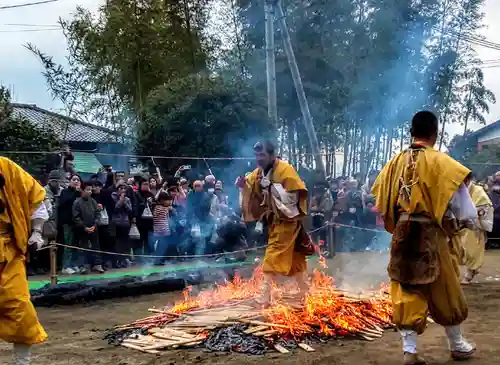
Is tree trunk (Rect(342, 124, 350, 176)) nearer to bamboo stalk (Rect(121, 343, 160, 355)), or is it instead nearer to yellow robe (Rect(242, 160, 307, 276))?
yellow robe (Rect(242, 160, 307, 276))

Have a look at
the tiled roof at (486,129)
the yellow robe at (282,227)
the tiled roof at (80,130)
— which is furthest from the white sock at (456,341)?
the tiled roof at (486,129)

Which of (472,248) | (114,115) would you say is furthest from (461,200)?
(114,115)

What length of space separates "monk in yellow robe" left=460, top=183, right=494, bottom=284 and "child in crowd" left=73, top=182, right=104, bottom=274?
5.96 metres

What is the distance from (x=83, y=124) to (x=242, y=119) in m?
6.33

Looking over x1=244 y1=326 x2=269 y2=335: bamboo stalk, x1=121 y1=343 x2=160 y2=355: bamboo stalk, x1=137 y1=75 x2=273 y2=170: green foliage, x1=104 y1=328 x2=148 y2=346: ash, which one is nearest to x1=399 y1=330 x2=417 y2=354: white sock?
x1=244 y1=326 x2=269 y2=335: bamboo stalk

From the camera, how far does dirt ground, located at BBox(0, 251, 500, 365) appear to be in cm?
542

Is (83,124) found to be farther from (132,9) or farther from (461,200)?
(461,200)

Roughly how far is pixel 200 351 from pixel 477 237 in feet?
18.3

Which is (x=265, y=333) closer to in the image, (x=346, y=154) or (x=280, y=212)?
(x=280, y=212)

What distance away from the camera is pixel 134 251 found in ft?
39.7

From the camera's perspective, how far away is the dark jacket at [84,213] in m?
10.6

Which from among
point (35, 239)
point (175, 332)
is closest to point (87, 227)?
point (175, 332)

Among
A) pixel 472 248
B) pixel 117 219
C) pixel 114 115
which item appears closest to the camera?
pixel 472 248

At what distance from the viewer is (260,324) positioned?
20.2ft
